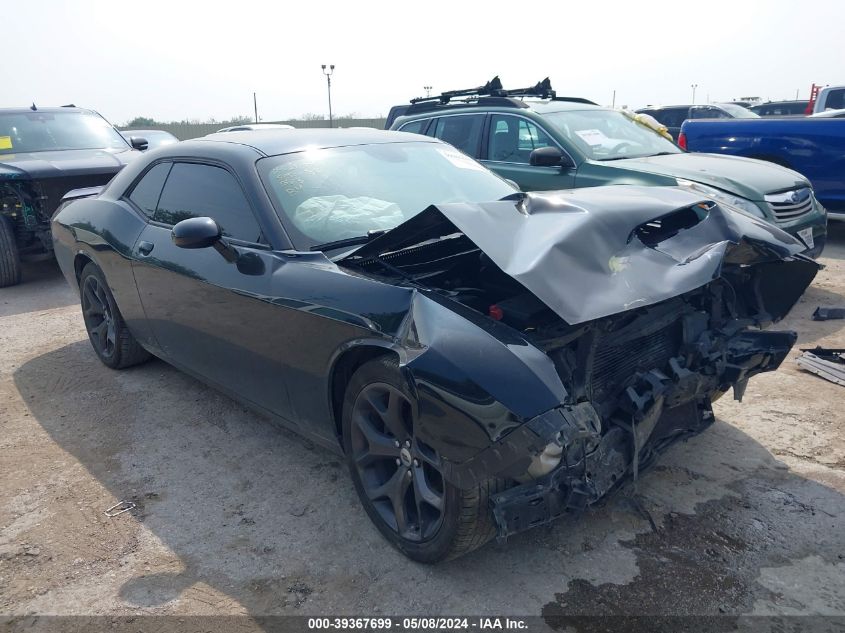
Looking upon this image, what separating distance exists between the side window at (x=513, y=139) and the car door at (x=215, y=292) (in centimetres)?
373

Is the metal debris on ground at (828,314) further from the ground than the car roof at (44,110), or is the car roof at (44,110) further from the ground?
the car roof at (44,110)

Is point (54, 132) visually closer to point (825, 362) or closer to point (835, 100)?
point (825, 362)

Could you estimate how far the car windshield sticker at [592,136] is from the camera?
659 cm

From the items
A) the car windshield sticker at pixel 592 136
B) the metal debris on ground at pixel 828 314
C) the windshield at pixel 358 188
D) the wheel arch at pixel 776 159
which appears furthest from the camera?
the wheel arch at pixel 776 159

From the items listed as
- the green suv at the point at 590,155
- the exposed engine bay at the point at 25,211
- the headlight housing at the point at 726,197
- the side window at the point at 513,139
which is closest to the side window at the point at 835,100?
the green suv at the point at 590,155

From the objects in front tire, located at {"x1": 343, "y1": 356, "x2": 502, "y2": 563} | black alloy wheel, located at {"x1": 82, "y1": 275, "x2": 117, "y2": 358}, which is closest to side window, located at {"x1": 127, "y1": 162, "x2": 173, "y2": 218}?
black alloy wheel, located at {"x1": 82, "y1": 275, "x2": 117, "y2": 358}

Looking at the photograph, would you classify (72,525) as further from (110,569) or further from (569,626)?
(569,626)

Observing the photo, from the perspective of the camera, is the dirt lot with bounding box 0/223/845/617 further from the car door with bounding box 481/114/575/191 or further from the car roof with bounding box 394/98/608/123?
the car roof with bounding box 394/98/608/123

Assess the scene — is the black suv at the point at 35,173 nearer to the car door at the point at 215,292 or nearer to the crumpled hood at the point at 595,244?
the car door at the point at 215,292

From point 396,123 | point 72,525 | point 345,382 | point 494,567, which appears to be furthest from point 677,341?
point 396,123

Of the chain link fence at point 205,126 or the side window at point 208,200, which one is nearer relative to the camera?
the side window at point 208,200

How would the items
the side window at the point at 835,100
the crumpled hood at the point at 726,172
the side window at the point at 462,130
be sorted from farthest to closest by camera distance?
the side window at the point at 835,100
the side window at the point at 462,130
the crumpled hood at the point at 726,172

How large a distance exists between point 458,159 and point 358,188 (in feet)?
3.11

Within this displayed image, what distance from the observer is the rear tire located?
291 inches
